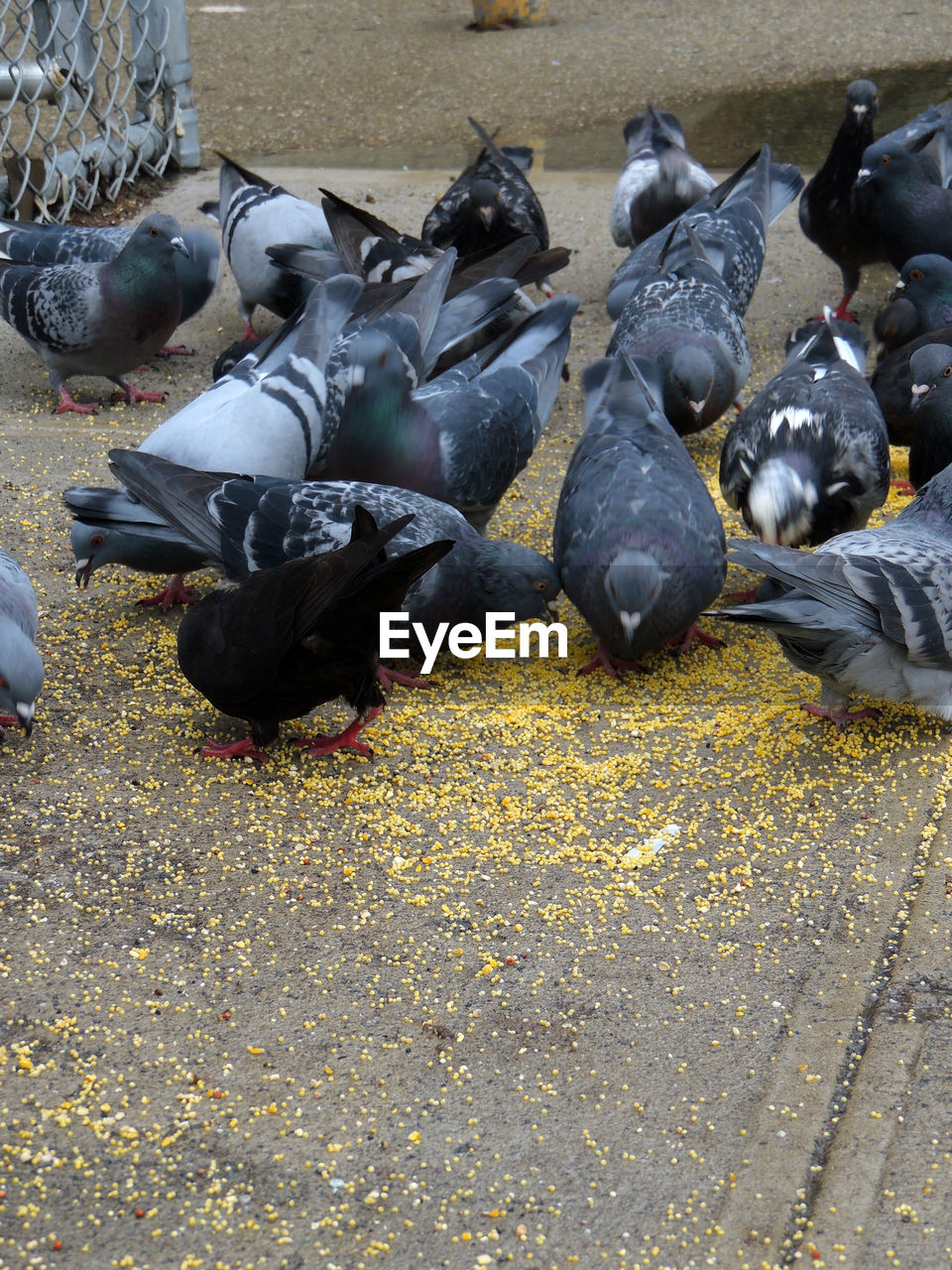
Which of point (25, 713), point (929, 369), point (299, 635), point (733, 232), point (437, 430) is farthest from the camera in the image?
point (733, 232)

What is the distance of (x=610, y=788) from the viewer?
3.43 meters

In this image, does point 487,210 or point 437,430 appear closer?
point 437,430

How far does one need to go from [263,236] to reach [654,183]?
2079 millimetres

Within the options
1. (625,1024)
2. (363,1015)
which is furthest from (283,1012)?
(625,1024)

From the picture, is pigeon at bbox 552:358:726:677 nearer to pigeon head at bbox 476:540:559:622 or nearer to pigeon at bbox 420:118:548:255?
pigeon head at bbox 476:540:559:622

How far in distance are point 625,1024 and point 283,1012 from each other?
0.70 m

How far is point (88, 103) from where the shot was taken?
762cm

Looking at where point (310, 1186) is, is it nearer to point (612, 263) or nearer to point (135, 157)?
point (612, 263)

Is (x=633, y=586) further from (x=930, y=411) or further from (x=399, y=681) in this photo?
(x=930, y=411)

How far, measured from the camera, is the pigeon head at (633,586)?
3.77 metres

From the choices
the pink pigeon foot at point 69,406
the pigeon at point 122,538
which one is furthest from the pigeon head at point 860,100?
the pigeon at point 122,538

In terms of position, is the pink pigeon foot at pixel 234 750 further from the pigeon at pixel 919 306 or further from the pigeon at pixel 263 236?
the pigeon at pixel 919 306

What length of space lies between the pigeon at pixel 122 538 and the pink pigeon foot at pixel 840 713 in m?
1.89

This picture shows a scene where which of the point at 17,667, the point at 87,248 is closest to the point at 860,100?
the point at 87,248
